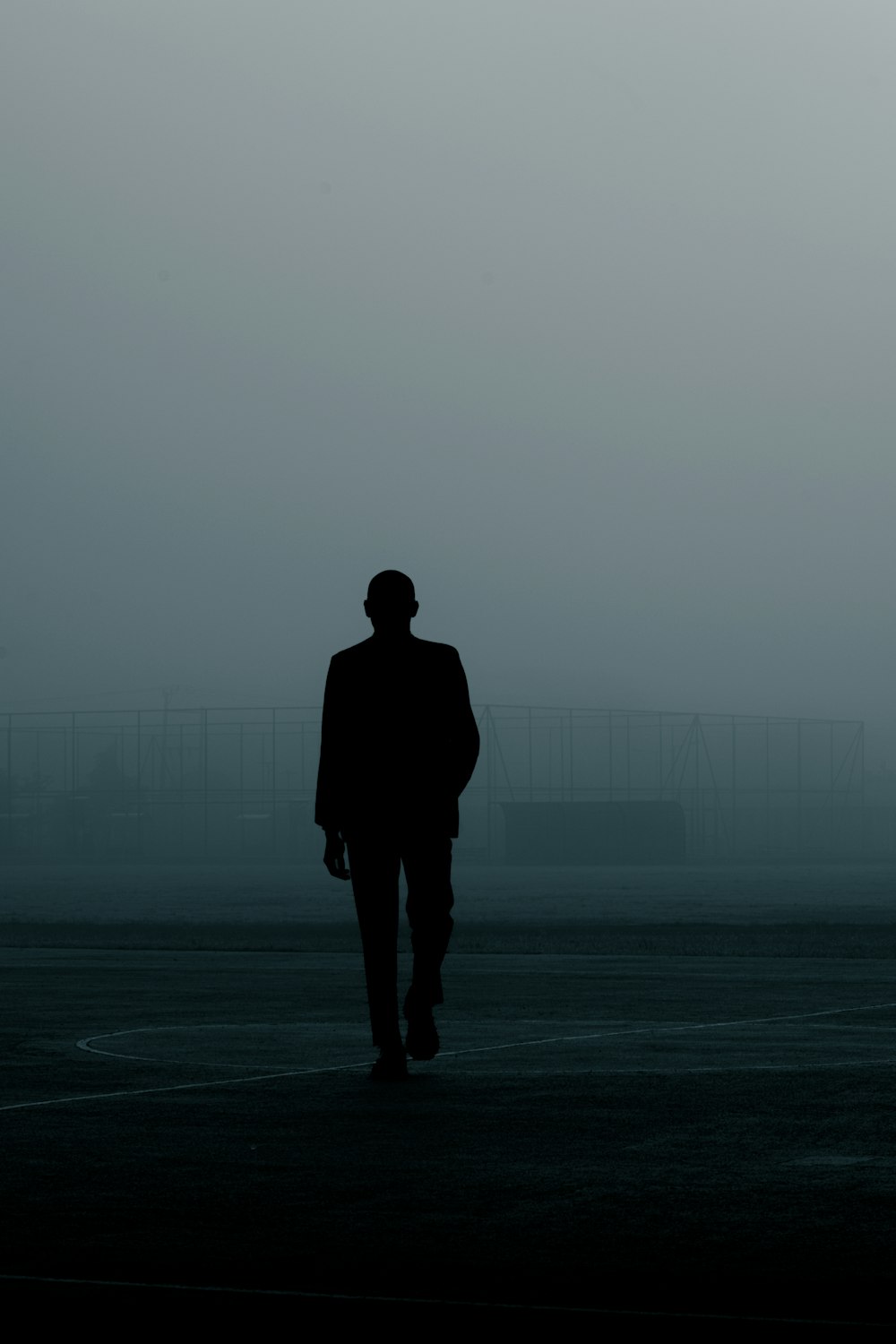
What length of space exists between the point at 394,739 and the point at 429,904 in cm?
63

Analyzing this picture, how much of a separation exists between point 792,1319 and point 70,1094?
13.8ft

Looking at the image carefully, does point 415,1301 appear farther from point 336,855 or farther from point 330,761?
point 330,761

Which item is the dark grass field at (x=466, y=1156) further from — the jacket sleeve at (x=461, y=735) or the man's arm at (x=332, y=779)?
the jacket sleeve at (x=461, y=735)

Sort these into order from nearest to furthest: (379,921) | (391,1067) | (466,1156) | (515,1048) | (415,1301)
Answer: (415,1301) → (466,1156) → (391,1067) → (379,921) → (515,1048)

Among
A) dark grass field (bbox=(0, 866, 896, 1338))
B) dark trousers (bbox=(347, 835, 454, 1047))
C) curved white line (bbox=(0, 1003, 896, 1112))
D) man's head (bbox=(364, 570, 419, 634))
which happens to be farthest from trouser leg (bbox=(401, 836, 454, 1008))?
man's head (bbox=(364, 570, 419, 634))

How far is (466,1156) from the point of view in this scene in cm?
602

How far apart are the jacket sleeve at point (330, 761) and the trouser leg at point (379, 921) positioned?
144 mm

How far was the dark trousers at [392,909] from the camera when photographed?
8.12 meters

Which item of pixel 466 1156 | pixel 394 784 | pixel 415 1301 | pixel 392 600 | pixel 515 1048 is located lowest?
pixel 515 1048

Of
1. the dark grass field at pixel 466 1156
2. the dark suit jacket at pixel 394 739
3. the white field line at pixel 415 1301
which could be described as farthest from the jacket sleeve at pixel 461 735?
the white field line at pixel 415 1301

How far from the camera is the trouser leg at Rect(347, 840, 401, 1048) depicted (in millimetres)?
8109

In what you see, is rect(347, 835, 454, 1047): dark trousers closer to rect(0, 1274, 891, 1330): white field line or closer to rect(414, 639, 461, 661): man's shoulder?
rect(414, 639, 461, 661): man's shoulder

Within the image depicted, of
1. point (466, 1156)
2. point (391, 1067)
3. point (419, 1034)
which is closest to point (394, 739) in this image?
point (419, 1034)

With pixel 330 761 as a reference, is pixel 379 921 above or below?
below
